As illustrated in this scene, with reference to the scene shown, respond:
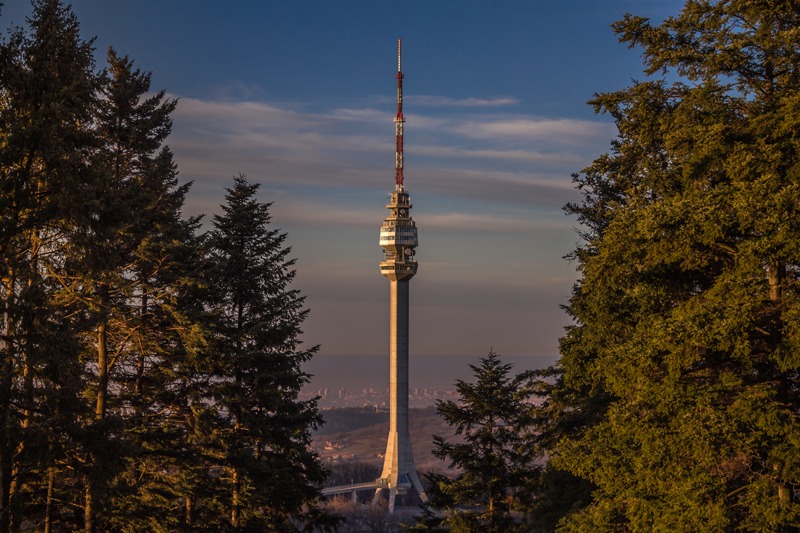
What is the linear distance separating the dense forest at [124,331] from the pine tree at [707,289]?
303 inches

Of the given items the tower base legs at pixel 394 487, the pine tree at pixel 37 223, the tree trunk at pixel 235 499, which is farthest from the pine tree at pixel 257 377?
the tower base legs at pixel 394 487

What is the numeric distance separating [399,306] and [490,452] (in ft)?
451

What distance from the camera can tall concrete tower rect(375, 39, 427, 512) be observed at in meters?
158

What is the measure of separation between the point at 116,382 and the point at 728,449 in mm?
14835

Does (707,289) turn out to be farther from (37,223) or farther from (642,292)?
(37,223)

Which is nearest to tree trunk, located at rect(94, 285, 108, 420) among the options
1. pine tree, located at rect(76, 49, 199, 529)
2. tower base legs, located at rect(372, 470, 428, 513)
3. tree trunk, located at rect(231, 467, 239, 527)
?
pine tree, located at rect(76, 49, 199, 529)

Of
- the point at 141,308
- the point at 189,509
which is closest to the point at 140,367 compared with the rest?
the point at 141,308

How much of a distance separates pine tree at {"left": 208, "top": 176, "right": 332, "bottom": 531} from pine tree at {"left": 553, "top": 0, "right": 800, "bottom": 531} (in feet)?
38.7

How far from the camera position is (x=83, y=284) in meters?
16.8

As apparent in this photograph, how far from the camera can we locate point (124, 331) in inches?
757

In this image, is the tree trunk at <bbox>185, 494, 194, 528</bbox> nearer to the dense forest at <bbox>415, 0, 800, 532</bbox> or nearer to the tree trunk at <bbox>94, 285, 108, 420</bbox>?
the tree trunk at <bbox>94, 285, 108, 420</bbox>

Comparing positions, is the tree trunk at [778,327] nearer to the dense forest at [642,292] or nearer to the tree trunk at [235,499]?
the dense forest at [642,292]

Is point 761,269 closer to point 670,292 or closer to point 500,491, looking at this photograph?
point 670,292

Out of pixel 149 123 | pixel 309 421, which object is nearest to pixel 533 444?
pixel 309 421
